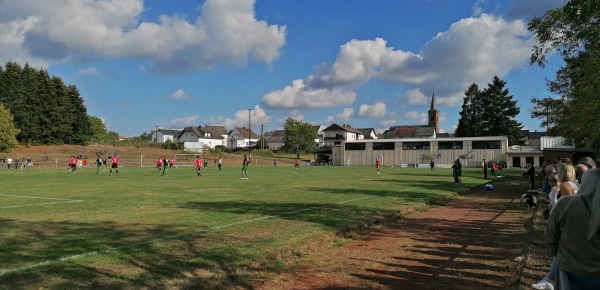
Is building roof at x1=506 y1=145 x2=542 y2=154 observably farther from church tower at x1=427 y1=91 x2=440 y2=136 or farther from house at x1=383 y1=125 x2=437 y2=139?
church tower at x1=427 y1=91 x2=440 y2=136

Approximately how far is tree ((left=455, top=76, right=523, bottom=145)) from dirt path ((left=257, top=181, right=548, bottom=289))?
281 feet

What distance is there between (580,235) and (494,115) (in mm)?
96465

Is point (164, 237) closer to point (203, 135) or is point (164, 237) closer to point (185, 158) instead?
point (185, 158)

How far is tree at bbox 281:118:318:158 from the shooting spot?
123 m

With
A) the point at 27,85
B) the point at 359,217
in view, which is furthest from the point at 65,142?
the point at 359,217

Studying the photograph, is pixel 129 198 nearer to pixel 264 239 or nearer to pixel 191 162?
pixel 264 239

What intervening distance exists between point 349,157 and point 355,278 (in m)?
90.3

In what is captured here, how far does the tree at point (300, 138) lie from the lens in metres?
123

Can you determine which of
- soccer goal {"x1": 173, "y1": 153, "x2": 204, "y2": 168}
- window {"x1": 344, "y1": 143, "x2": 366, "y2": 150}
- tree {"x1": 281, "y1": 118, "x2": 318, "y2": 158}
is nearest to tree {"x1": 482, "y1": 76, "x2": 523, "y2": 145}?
window {"x1": 344, "y1": 143, "x2": 366, "y2": 150}

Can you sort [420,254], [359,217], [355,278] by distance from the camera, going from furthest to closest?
[359,217] < [420,254] < [355,278]

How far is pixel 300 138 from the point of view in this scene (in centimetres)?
12306

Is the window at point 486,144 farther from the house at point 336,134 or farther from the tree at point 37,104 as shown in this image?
the tree at point 37,104

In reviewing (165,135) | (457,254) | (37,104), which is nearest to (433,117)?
(165,135)

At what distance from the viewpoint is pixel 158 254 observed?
7.94 m
